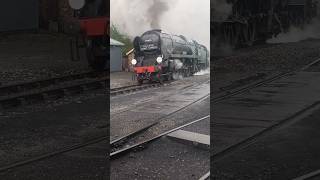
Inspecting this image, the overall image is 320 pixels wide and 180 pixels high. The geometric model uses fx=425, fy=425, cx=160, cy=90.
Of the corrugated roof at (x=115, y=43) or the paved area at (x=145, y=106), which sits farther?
the corrugated roof at (x=115, y=43)

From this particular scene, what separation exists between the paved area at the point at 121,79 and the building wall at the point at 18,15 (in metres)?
0.64

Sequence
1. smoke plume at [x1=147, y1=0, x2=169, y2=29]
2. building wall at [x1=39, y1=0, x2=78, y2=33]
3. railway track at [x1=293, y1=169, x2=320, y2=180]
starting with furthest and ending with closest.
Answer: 1. building wall at [x1=39, y1=0, x2=78, y2=33]
2. smoke plume at [x1=147, y1=0, x2=169, y2=29]
3. railway track at [x1=293, y1=169, x2=320, y2=180]

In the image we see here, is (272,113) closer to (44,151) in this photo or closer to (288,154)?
(288,154)

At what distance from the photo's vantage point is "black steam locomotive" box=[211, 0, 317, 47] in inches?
103

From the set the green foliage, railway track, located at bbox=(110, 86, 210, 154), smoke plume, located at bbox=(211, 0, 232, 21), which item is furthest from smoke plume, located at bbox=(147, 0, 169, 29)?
railway track, located at bbox=(110, 86, 210, 154)

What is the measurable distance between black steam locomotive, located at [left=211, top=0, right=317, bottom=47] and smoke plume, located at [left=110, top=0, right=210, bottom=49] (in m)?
0.07

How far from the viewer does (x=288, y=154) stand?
8.18 ft

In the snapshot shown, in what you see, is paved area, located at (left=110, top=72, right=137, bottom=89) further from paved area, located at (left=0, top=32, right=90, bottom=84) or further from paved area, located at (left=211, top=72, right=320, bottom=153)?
paved area, located at (left=211, top=72, right=320, bottom=153)

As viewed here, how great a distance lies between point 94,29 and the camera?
9.79ft

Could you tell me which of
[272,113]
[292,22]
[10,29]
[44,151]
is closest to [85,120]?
[44,151]

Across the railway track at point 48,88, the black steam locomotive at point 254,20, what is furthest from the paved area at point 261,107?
the railway track at point 48,88

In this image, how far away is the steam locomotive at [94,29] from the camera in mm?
2915

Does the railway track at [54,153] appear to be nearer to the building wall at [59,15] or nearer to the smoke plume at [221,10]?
the building wall at [59,15]

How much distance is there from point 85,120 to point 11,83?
0.56 metres
